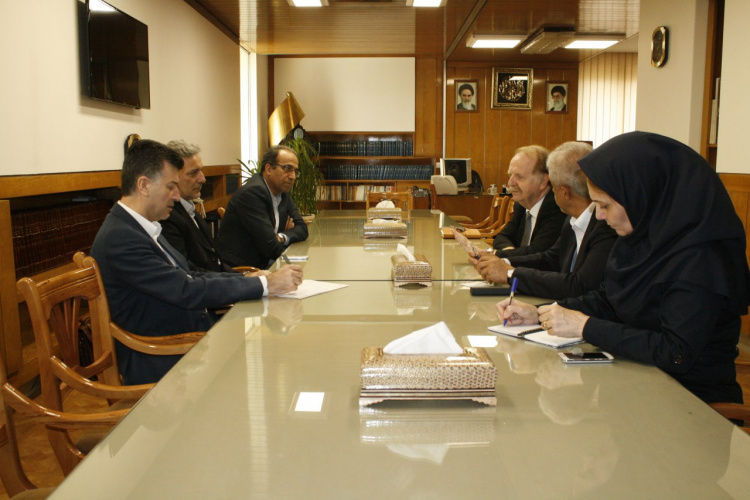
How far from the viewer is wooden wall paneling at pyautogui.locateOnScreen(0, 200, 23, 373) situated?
3.44 m

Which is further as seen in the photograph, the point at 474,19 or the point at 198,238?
the point at 474,19

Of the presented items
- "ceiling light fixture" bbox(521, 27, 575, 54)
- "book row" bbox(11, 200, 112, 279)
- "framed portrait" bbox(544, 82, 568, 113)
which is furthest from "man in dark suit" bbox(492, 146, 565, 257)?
"framed portrait" bbox(544, 82, 568, 113)

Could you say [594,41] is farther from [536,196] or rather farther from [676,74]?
[536,196]

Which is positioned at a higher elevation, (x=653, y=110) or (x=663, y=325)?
(x=653, y=110)

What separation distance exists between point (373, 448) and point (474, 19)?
7.65 m

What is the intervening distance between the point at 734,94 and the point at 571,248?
9.74 feet

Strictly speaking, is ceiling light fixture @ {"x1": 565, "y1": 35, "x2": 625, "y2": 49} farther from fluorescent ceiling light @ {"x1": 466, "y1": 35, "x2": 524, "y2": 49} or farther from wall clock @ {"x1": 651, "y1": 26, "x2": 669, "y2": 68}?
wall clock @ {"x1": 651, "y1": 26, "x2": 669, "y2": 68}

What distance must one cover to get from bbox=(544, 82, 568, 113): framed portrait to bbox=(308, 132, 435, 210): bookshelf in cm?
234

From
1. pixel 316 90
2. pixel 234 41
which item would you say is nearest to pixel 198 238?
pixel 234 41

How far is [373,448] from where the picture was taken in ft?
3.73

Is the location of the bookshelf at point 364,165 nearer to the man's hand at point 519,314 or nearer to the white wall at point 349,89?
the white wall at point 349,89

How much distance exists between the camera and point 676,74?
18.2 ft

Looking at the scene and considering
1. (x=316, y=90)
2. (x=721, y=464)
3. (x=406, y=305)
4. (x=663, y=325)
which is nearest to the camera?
(x=721, y=464)

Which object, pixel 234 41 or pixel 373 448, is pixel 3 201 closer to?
pixel 373 448
